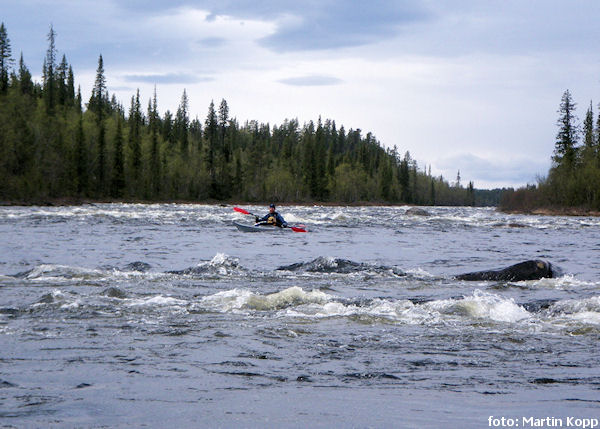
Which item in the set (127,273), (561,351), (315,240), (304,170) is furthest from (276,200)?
(561,351)

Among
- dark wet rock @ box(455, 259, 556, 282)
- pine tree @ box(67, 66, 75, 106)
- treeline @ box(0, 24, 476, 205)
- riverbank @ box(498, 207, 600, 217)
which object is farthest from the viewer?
pine tree @ box(67, 66, 75, 106)

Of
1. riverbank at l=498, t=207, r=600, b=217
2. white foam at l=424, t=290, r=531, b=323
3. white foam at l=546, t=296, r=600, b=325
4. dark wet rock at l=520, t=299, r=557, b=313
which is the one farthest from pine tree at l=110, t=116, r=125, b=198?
white foam at l=546, t=296, r=600, b=325

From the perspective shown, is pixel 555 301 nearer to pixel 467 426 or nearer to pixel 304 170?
pixel 467 426

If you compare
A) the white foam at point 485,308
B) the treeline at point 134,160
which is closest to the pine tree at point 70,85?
the treeline at point 134,160

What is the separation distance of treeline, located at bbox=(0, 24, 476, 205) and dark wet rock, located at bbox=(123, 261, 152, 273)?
4335 centimetres

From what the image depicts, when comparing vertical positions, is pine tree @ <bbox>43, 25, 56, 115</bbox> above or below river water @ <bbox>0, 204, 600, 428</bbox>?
above

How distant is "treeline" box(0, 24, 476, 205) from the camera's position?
68438 mm

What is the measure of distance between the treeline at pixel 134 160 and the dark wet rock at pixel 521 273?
47.9 m

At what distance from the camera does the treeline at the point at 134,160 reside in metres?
68.4

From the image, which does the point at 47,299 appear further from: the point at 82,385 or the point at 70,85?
the point at 70,85

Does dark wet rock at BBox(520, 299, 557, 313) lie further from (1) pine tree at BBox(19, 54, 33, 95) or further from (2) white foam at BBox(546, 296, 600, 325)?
(1) pine tree at BBox(19, 54, 33, 95)

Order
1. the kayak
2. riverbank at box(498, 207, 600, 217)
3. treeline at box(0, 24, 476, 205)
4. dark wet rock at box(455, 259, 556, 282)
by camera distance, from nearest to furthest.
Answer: dark wet rock at box(455, 259, 556, 282)
the kayak
riverbank at box(498, 207, 600, 217)
treeline at box(0, 24, 476, 205)

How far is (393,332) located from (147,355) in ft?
9.72

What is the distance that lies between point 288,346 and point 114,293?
4027 millimetres
